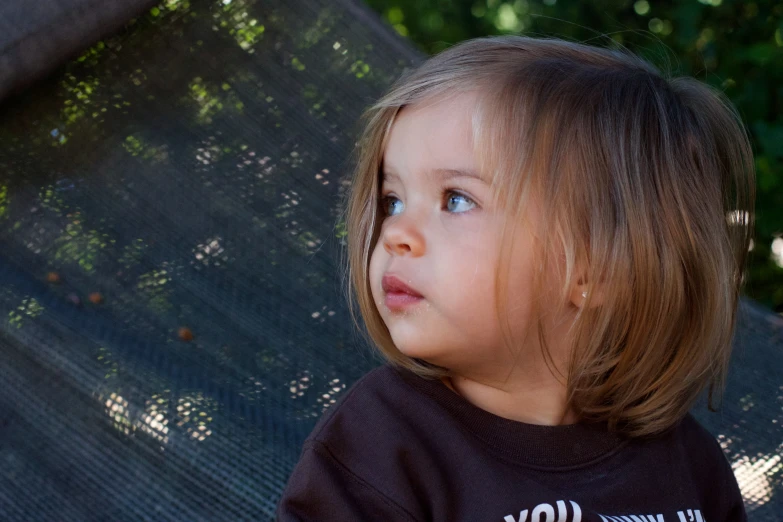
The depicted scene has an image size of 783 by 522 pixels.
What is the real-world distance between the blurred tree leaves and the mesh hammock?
44 cm

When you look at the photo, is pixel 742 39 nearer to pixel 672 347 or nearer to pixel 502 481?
pixel 672 347

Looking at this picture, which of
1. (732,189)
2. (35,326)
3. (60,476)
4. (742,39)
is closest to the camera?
(732,189)

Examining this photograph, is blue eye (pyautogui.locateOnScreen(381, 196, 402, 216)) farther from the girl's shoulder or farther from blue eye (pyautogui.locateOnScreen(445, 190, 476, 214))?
the girl's shoulder

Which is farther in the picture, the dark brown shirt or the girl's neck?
the girl's neck

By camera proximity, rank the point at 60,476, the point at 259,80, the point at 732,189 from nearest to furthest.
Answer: the point at 732,189 < the point at 60,476 < the point at 259,80

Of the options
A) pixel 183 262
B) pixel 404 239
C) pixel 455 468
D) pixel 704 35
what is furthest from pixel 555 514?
pixel 704 35

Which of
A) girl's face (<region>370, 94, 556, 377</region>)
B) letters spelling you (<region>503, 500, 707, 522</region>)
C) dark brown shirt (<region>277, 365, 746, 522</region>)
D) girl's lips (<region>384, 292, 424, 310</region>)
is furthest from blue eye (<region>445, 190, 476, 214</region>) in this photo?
letters spelling you (<region>503, 500, 707, 522</region>)

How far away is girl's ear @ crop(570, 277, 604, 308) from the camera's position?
1127 mm

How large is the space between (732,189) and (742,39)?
1.47 metres

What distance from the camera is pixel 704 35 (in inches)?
105

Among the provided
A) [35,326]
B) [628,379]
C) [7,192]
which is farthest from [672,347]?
[7,192]

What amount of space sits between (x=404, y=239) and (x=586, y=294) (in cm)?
23

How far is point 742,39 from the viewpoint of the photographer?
258 cm

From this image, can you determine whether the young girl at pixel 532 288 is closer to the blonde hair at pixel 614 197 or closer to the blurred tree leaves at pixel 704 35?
the blonde hair at pixel 614 197
